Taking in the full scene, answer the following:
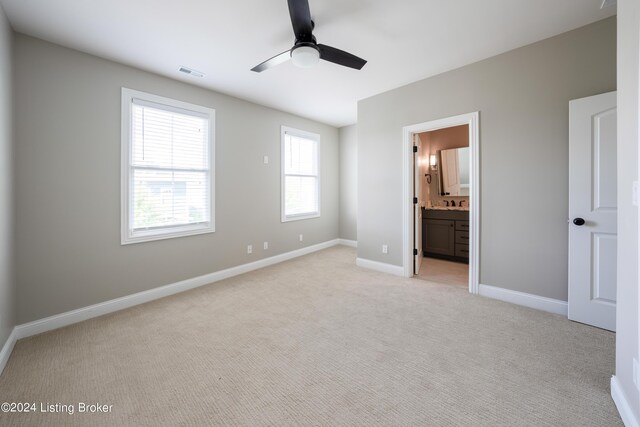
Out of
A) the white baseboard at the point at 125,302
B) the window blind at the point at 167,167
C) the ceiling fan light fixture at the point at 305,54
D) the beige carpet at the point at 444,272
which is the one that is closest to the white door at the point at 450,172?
the beige carpet at the point at 444,272

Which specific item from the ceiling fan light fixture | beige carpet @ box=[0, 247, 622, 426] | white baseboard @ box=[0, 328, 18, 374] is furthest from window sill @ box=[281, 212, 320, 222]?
white baseboard @ box=[0, 328, 18, 374]

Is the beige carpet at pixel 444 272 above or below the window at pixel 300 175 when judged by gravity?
below

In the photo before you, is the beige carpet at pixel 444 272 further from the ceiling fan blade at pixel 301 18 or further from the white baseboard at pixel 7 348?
the white baseboard at pixel 7 348

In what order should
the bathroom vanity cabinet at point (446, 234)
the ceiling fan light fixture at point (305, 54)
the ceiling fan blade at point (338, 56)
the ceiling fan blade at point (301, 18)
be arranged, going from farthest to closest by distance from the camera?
the bathroom vanity cabinet at point (446, 234) → the ceiling fan blade at point (338, 56) → the ceiling fan light fixture at point (305, 54) → the ceiling fan blade at point (301, 18)

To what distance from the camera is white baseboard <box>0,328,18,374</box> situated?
190 centimetres

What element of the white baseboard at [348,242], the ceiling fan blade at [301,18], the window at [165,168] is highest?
the ceiling fan blade at [301,18]

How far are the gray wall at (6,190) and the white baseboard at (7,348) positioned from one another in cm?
5

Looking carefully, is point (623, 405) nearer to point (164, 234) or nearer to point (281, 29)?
point (281, 29)

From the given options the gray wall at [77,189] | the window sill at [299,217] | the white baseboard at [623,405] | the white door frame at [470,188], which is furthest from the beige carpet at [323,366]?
the window sill at [299,217]

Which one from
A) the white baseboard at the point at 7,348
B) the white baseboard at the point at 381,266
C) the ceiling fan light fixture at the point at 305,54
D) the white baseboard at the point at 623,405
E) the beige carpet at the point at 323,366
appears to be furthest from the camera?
the white baseboard at the point at 381,266

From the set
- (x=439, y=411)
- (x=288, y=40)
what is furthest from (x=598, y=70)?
(x=439, y=411)

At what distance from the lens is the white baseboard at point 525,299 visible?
258 cm

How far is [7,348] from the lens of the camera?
6.61 feet

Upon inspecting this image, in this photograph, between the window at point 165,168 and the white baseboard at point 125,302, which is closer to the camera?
the white baseboard at point 125,302
